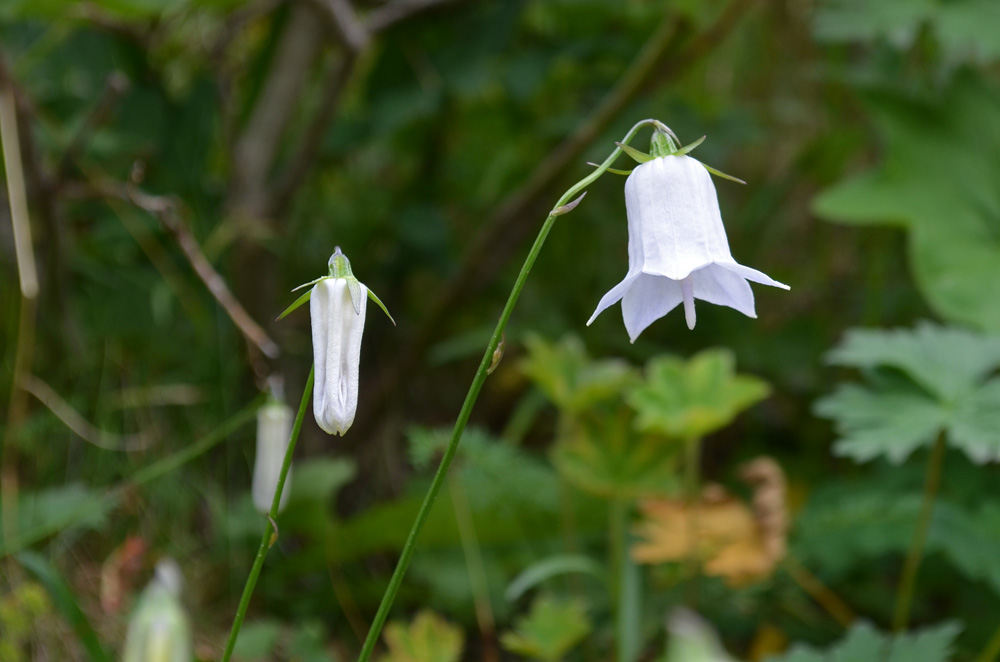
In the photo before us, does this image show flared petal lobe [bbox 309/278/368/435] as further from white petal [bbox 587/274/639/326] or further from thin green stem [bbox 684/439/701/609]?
thin green stem [bbox 684/439/701/609]

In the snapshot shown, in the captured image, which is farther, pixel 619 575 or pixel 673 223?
pixel 619 575

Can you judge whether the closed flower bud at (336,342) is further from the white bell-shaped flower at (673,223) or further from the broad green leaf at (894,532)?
the broad green leaf at (894,532)

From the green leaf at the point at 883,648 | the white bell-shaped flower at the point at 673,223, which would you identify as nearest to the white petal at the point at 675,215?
the white bell-shaped flower at the point at 673,223

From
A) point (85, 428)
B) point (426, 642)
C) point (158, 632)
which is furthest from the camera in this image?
point (85, 428)

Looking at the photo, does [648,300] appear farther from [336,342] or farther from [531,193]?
[531,193]

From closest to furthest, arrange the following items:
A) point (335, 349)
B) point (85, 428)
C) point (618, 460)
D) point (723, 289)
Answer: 1. point (335, 349)
2. point (723, 289)
3. point (618, 460)
4. point (85, 428)

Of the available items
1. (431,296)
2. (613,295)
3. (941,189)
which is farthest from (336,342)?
(431,296)

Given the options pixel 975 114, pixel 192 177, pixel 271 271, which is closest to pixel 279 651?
pixel 271 271

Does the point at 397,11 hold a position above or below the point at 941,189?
above

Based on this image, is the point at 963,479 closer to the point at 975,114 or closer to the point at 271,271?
the point at 975,114
